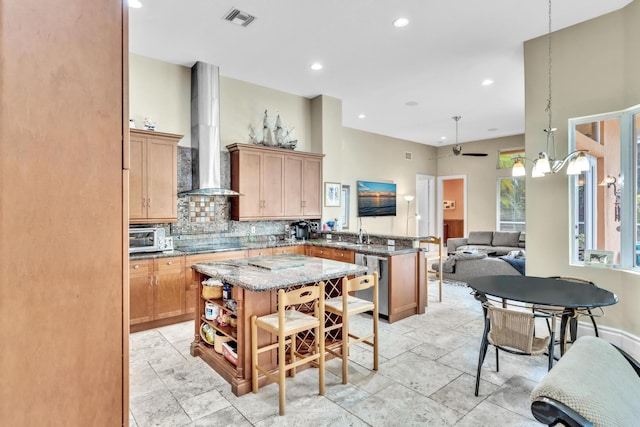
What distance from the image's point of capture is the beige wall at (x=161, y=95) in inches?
166

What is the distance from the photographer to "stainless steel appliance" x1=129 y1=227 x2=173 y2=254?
3838 millimetres

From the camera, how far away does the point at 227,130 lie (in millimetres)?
4973

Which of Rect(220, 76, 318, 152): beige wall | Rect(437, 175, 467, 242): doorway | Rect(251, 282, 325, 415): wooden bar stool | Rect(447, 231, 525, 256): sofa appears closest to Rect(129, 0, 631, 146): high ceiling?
Rect(220, 76, 318, 152): beige wall

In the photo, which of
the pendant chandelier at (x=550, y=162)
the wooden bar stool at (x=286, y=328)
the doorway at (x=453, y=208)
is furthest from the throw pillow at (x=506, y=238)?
the wooden bar stool at (x=286, y=328)

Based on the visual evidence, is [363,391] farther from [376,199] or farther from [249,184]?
[376,199]

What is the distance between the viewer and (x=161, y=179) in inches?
161

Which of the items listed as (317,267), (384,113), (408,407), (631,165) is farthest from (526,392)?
(384,113)

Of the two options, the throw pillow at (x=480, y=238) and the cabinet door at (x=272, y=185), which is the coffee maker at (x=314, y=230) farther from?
the throw pillow at (x=480, y=238)

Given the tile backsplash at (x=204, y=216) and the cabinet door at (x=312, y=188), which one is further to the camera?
the cabinet door at (x=312, y=188)

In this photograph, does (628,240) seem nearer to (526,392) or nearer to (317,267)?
(526,392)

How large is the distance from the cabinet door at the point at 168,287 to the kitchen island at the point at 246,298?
3.10ft

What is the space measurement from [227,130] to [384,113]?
3234mm

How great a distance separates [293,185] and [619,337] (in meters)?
4.21

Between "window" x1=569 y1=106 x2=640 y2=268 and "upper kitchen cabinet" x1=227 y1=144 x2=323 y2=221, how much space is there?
3445 mm
